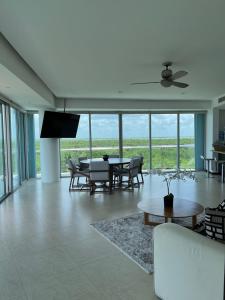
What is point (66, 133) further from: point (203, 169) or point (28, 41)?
point (203, 169)

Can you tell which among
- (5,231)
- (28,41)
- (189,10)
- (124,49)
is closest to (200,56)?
(124,49)

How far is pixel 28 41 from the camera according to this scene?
3268 millimetres

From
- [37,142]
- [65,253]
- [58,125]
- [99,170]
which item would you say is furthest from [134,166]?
[37,142]

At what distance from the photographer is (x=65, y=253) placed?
312cm

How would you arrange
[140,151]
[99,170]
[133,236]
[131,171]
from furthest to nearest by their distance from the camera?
[140,151]
[131,171]
[99,170]
[133,236]

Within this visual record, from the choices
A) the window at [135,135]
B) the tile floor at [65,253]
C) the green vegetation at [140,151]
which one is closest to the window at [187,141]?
the green vegetation at [140,151]

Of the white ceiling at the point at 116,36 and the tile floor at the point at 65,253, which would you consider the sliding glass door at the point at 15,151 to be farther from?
the white ceiling at the point at 116,36

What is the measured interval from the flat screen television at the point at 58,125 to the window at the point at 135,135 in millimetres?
2268

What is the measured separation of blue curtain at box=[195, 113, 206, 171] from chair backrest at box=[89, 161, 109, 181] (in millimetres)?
5016

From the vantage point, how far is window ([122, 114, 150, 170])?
9312 millimetres

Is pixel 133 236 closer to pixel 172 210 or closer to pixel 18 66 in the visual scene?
pixel 172 210

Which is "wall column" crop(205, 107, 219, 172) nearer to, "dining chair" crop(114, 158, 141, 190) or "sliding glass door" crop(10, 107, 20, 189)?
"dining chair" crop(114, 158, 141, 190)

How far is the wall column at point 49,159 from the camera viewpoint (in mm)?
7848

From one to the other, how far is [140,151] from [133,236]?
20.4 feet
